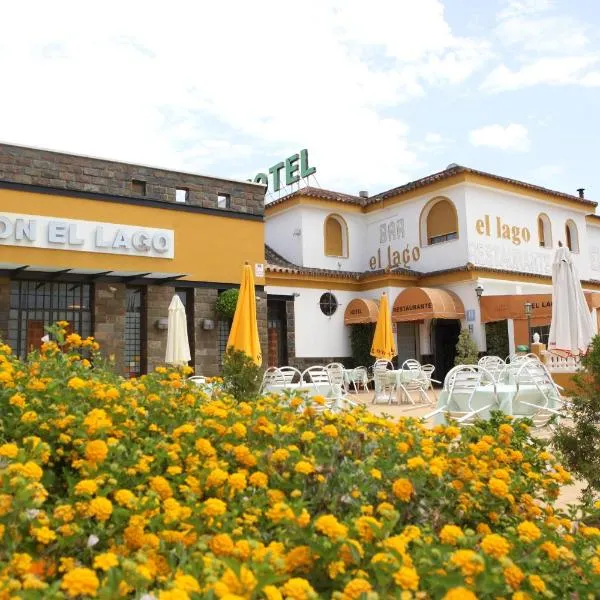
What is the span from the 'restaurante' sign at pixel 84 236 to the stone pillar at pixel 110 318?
34.3 inches

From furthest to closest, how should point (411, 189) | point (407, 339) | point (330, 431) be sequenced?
point (411, 189)
point (407, 339)
point (330, 431)

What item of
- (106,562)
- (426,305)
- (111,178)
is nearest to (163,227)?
(111,178)

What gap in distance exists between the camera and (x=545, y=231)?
846 inches

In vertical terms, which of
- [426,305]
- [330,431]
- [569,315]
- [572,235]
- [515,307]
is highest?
[572,235]

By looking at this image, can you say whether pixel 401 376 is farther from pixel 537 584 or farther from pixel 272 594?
pixel 272 594

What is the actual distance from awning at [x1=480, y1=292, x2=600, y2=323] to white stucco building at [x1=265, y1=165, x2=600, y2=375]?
0.03 meters

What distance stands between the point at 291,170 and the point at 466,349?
1096cm

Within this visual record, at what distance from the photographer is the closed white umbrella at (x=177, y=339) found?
1137 cm

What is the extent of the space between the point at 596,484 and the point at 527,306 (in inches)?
527

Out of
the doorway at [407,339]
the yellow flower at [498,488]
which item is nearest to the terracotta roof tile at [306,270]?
the doorway at [407,339]

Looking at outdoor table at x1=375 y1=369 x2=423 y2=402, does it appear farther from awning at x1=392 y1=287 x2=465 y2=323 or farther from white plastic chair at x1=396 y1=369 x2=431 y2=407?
awning at x1=392 y1=287 x2=465 y2=323

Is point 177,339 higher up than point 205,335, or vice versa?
point 205,335

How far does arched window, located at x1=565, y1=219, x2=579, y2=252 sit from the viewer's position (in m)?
22.5

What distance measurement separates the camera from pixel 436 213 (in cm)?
1947
